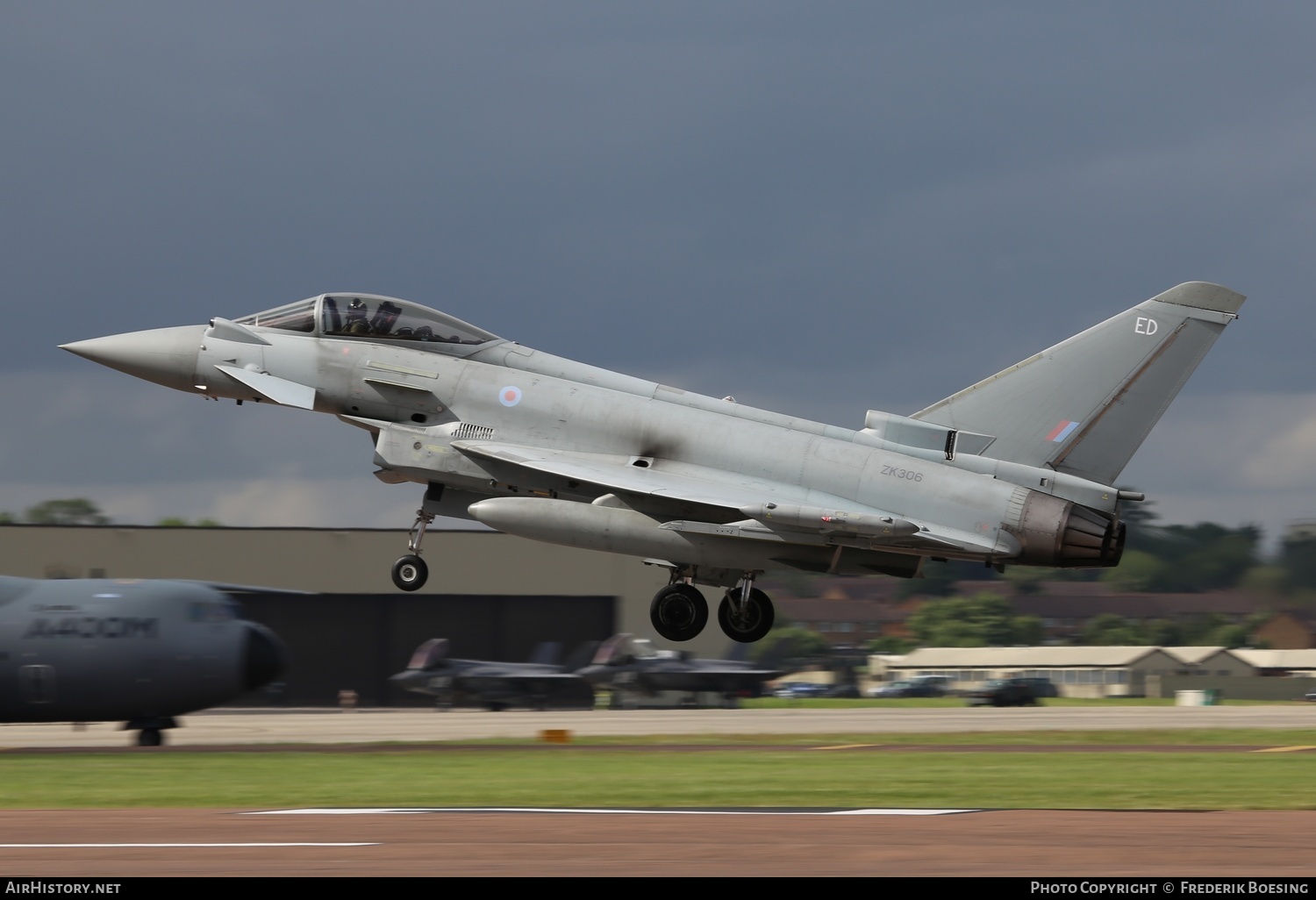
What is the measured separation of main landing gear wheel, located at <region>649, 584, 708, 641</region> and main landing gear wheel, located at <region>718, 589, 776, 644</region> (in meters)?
0.43

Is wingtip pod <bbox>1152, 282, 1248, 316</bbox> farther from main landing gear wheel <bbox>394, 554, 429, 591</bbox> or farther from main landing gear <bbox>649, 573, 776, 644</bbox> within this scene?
main landing gear wheel <bbox>394, 554, 429, 591</bbox>

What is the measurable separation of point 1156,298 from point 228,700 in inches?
974

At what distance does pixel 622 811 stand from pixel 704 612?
4.26 m

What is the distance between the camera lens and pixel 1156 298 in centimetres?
2733

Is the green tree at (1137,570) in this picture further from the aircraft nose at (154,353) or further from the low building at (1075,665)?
the aircraft nose at (154,353)

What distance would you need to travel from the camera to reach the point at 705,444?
86.9ft

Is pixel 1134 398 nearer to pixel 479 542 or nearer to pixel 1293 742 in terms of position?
pixel 1293 742

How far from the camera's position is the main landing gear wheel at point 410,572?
26.3m

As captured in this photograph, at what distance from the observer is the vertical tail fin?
26844 millimetres

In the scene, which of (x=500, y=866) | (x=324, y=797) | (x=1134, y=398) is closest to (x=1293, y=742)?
(x=1134, y=398)

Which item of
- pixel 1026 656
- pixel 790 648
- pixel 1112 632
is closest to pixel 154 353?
pixel 790 648

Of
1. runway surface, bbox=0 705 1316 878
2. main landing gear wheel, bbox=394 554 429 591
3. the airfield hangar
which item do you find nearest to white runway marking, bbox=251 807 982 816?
runway surface, bbox=0 705 1316 878

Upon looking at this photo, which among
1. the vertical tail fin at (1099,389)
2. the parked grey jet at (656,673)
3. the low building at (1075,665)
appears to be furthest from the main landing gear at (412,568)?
the low building at (1075,665)

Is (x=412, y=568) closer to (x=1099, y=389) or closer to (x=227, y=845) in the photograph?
(x=227, y=845)
